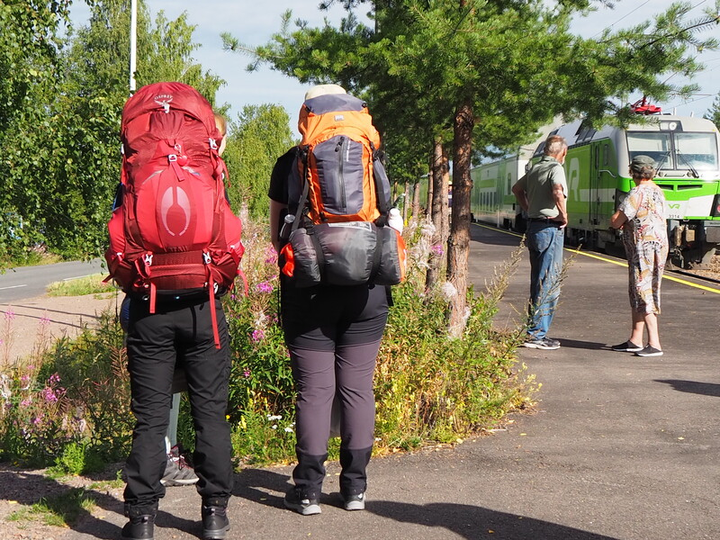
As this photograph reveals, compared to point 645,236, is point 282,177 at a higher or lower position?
higher

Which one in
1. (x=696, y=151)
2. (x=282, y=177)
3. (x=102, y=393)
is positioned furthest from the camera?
(x=696, y=151)

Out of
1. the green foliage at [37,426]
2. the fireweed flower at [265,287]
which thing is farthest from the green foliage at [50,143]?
the fireweed flower at [265,287]

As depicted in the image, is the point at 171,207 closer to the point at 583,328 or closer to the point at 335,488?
the point at 335,488

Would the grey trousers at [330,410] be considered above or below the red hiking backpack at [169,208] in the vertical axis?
below

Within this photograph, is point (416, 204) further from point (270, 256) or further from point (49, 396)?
point (49, 396)

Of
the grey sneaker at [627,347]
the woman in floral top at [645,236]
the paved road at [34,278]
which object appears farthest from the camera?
the paved road at [34,278]

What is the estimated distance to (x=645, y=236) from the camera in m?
8.05

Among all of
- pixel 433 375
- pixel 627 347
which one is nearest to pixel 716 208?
pixel 627 347

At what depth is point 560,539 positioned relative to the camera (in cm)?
381

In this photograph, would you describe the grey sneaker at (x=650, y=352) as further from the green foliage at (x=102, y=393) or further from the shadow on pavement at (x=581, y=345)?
the green foliage at (x=102, y=393)

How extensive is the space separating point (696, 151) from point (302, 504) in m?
19.2

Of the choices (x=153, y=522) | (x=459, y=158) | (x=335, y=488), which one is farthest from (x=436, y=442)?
(x=459, y=158)

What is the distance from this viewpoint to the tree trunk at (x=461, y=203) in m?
7.40

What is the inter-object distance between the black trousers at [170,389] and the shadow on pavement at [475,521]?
0.81 m
